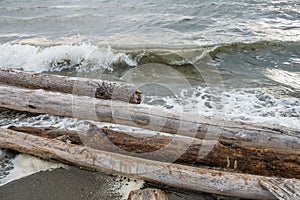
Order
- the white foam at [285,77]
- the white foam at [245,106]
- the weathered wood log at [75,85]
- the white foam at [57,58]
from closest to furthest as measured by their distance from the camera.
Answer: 1. the weathered wood log at [75,85]
2. the white foam at [245,106]
3. the white foam at [285,77]
4. the white foam at [57,58]

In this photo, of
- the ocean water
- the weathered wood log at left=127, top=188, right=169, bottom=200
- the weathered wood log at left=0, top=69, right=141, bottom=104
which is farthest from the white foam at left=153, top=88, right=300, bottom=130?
the weathered wood log at left=127, top=188, right=169, bottom=200

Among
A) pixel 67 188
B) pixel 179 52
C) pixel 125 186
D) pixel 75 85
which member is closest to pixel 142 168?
pixel 125 186

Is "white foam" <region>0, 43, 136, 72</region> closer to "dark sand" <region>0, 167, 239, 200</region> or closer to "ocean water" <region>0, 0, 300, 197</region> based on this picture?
"ocean water" <region>0, 0, 300, 197</region>

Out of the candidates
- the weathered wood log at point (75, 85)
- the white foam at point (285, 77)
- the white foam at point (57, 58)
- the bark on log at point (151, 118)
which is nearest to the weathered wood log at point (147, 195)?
the bark on log at point (151, 118)

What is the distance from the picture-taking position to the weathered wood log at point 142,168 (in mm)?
2895

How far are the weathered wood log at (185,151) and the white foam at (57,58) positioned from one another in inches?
162

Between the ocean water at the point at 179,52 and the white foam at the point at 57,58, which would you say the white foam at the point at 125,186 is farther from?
the white foam at the point at 57,58

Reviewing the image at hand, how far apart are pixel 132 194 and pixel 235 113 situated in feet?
9.36

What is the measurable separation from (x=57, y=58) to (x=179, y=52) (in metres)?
3.46

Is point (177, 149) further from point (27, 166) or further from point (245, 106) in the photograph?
point (245, 106)

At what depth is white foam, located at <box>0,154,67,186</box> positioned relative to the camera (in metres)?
3.50

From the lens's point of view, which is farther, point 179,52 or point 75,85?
point 179,52

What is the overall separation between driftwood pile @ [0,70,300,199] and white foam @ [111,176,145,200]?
12cm

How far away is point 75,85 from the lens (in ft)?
16.4
